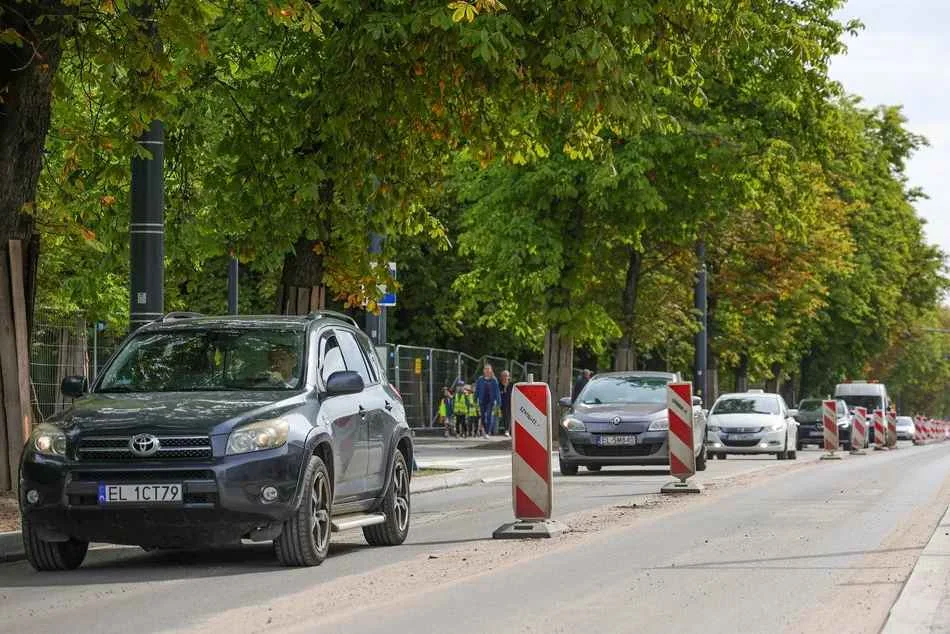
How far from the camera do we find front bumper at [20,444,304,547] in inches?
449

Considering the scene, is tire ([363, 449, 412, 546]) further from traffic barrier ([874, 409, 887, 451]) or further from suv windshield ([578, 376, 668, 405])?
traffic barrier ([874, 409, 887, 451])

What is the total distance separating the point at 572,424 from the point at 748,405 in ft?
43.6

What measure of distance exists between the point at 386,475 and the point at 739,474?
14.3 meters

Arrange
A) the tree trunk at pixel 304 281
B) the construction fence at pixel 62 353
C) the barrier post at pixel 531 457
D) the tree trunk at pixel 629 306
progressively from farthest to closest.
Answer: the tree trunk at pixel 629 306 < the construction fence at pixel 62 353 < the tree trunk at pixel 304 281 < the barrier post at pixel 531 457

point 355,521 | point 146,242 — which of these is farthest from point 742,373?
point 355,521

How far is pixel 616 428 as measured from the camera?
2636cm

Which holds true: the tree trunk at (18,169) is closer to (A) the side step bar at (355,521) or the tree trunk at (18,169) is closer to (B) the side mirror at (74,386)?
(B) the side mirror at (74,386)

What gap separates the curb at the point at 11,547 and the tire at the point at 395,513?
102 inches

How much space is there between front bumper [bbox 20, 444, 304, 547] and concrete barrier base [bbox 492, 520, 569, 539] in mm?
3080

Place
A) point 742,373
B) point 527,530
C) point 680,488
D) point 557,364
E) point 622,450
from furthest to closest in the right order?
1. point 742,373
2. point 557,364
3. point 622,450
4. point 680,488
5. point 527,530

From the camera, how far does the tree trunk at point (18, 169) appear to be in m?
15.5

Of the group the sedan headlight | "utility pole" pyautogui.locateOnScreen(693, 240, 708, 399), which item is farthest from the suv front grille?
"utility pole" pyautogui.locateOnScreen(693, 240, 708, 399)

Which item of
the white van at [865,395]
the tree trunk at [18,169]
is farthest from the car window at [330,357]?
the white van at [865,395]

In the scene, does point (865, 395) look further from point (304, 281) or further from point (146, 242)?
point (146, 242)
